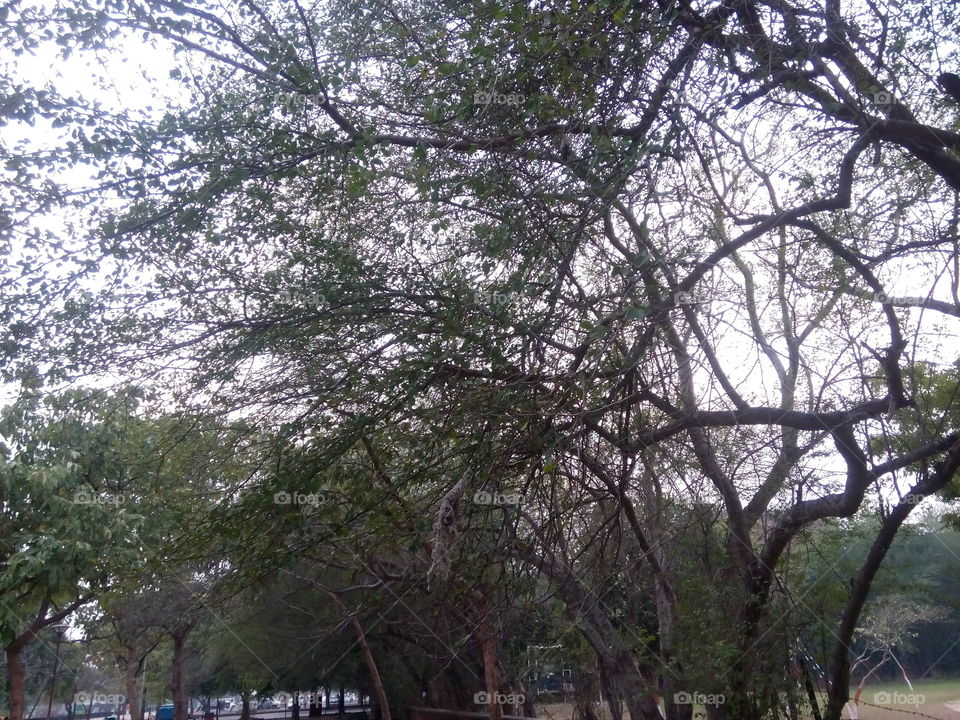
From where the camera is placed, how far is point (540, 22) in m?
5.69

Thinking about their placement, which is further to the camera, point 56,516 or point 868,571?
point 56,516

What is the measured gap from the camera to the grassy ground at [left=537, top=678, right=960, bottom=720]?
9.05 meters

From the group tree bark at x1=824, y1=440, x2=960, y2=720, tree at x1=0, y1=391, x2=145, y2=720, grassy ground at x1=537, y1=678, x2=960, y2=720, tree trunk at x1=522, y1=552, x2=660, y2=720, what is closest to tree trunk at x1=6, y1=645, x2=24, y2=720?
tree at x1=0, y1=391, x2=145, y2=720

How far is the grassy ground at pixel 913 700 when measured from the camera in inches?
356

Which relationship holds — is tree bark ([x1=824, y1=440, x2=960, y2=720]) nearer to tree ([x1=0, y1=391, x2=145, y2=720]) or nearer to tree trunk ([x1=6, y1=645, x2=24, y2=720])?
tree ([x1=0, y1=391, x2=145, y2=720])

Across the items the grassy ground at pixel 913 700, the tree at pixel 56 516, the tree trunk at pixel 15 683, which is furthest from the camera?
the tree trunk at pixel 15 683

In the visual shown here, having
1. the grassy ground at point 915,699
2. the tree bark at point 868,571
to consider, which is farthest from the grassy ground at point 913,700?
the tree bark at point 868,571

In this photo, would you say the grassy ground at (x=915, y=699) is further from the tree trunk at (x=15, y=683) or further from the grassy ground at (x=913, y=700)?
the tree trunk at (x=15, y=683)

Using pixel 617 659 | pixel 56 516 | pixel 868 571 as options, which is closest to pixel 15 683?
pixel 56 516

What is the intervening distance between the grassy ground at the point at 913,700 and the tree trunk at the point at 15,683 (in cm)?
1057

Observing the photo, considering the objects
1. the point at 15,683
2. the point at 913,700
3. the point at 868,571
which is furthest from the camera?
the point at 15,683

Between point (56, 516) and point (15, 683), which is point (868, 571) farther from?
Result: point (15, 683)

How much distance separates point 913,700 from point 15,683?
11.6m

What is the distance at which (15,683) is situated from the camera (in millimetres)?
12617
